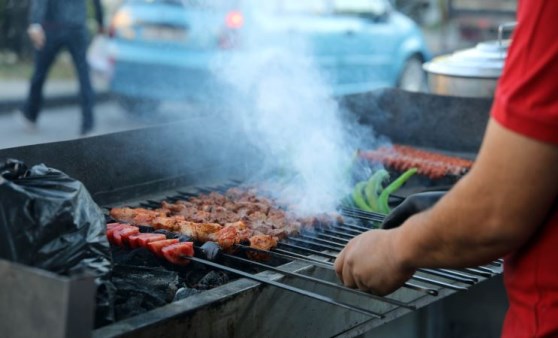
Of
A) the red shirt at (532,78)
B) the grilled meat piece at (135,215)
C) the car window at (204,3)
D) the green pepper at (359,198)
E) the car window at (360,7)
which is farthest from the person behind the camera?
the car window at (360,7)

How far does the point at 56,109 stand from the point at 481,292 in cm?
1020

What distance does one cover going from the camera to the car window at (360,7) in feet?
36.7

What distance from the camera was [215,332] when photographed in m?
3.00

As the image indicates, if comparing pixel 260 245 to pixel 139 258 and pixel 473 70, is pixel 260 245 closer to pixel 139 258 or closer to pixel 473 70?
pixel 139 258

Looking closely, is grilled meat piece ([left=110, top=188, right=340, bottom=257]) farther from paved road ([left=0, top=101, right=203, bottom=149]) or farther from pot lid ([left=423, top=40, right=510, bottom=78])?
paved road ([left=0, top=101, right=203, bottom=149])

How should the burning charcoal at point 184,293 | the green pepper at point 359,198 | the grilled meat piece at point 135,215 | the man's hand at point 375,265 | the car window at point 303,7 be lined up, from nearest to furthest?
the man's hand at point 375,265
the burning charcoal at point 184,293
the grilled meat piece at point 135,215
the green pepper at point 359,198
the car window at point 303,7

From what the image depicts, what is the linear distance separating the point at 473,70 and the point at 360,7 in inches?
236

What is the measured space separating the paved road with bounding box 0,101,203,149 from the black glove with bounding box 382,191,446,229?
8019mm

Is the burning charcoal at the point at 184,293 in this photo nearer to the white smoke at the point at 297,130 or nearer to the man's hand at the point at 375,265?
the man's hand at the point at 375,265

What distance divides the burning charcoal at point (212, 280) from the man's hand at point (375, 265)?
40.2 inches

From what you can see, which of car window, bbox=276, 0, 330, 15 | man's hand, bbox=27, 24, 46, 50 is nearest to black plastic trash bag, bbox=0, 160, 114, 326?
man's hand, bbox=27, 24, 46, 50

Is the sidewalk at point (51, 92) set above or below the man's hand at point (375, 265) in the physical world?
below

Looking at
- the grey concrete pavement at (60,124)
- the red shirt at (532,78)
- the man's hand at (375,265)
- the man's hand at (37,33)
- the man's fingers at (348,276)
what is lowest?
the grey concrete pavement at (60,124)

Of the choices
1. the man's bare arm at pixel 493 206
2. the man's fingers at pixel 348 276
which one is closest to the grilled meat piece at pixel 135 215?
the man's fingers at pixel 348 276
